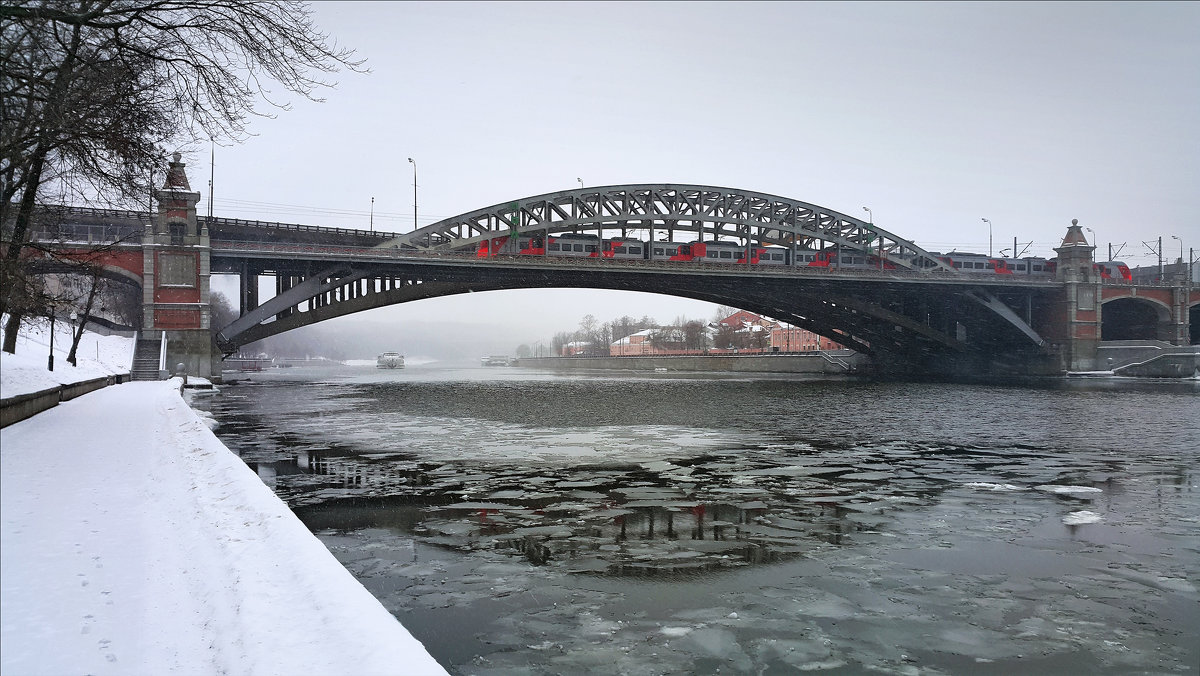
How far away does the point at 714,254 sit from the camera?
74.9 meters

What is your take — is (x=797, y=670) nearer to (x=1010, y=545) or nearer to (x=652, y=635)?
(x=652, y=635)

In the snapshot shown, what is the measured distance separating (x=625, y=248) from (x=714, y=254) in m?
9.00

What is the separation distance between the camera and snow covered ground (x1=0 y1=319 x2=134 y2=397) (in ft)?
73.2

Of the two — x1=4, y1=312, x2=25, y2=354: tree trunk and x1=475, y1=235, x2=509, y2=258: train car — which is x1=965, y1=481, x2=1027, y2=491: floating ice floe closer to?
x1=4, y1=312, x2=25, y2=354: tree trunk

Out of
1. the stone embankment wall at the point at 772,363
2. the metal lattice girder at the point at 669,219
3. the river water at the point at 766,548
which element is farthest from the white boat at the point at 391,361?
the river water at the point at 766,548

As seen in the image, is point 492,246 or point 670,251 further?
point 670,251

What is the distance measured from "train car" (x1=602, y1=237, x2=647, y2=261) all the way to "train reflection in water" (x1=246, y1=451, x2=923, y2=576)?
58216 mm

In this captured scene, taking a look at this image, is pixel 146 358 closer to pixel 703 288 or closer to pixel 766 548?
pixel 703 288

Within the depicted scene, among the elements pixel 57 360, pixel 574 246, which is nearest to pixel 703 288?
pixel 574 246

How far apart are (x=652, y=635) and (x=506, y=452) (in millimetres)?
10966

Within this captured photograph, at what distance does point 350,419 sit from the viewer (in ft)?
84.0

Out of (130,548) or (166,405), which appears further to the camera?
(166,405)

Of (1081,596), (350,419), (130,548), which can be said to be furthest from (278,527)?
(350,419)

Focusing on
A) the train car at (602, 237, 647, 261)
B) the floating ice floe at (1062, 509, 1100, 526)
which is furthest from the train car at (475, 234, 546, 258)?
the floating ice floe at (1062, 509, 1100, 526)
